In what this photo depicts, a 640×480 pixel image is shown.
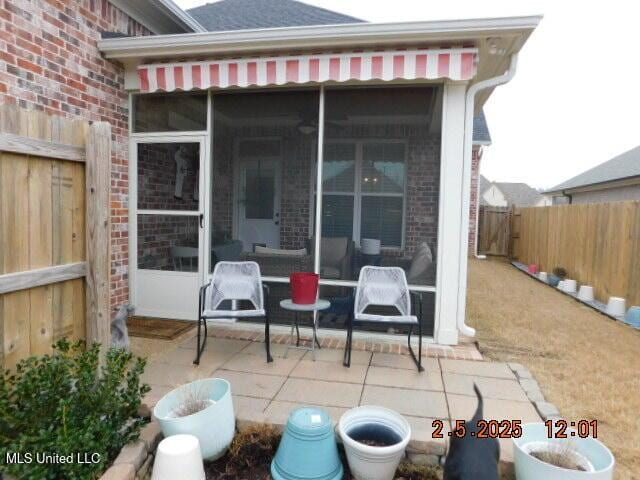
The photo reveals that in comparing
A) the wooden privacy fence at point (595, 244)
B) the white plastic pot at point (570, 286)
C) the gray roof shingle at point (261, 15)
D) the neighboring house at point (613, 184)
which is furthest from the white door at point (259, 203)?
the neighboring house at point (613, 184)

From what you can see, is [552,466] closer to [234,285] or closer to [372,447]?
[372,447]

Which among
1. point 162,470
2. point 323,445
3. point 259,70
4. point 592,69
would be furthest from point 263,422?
point 592,69

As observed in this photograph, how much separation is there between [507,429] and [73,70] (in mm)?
4745

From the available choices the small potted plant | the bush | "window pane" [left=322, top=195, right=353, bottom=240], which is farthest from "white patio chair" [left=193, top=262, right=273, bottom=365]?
the small potted plant

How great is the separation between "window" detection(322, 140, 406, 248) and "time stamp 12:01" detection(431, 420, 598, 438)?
2.03 m

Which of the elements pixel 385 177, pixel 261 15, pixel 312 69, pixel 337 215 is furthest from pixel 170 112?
pixel 261 15

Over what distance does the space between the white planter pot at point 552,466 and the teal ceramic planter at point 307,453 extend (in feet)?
2.98

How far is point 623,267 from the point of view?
19.9ft

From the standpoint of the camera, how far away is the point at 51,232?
2.21 metres

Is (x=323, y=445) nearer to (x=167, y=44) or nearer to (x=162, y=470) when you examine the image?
(x=162, y=470)

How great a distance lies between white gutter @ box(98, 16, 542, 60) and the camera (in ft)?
11.4

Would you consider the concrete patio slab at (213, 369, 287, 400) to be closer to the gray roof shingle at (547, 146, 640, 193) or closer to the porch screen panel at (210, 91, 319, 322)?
the porch screen panel at (210, 91, 319, 322)

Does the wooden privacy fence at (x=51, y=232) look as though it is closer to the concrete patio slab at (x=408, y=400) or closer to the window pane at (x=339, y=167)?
the concrete patio slab at (x=408, y=400)

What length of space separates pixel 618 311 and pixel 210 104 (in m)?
6.20
